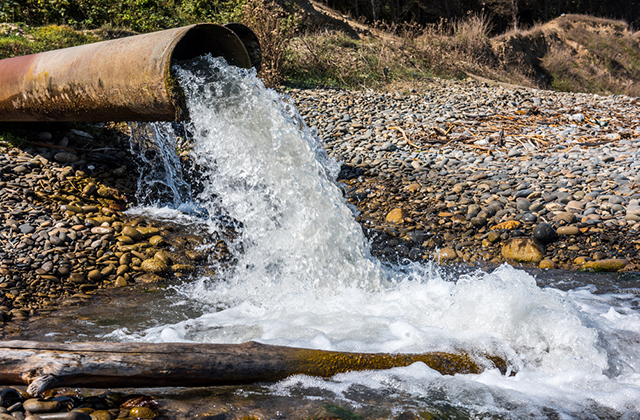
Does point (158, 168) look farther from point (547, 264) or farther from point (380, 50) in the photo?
point (380, 50)

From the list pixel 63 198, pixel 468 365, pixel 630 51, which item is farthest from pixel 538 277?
pixel 630 51

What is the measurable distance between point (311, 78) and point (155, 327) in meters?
Result: 8.81

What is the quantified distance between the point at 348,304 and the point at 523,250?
2.17 meters

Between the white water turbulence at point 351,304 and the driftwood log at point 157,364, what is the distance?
0.08 m

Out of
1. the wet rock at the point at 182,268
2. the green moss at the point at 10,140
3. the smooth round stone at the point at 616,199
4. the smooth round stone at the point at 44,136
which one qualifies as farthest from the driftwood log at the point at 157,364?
the smooth round stone at the point at 44,136

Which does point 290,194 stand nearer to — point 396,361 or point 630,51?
point 396,361

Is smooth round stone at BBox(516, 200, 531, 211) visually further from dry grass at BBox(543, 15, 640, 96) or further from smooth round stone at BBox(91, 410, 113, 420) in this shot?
dry grass at BBox(543, 15, 640, 96)

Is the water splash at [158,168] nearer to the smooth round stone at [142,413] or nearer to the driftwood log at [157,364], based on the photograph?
the driftwood log at [157,364]

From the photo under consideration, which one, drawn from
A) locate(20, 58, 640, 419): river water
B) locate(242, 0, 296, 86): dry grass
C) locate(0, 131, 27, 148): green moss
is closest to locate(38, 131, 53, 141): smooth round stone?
locate(0, 131, 27, 148): green moss

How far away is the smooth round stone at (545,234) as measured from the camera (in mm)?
4520

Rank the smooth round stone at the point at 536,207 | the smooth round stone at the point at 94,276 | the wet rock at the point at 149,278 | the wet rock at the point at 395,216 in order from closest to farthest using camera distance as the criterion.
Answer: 1. the smooth round stone at the point at 94,276
2. the wet rock at the point at 149,278
3. the smooth round stone at the point at 536,207
4. the wet rock at the point at 395,216

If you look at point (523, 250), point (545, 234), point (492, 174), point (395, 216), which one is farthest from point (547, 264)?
point (492, 174)

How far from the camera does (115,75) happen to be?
12.6ft

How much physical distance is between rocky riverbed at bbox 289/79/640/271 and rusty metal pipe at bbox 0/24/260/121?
260 centimetres
